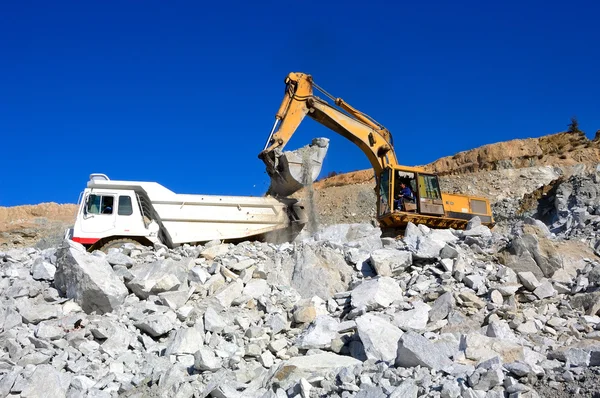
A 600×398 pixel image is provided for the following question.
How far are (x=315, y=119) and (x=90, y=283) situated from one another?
6.93m

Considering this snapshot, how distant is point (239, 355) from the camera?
246 inches

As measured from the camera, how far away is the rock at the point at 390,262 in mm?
8242

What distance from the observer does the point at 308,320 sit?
23.6 ft

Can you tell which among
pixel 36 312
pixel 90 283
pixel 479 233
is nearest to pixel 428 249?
pixel 479 233

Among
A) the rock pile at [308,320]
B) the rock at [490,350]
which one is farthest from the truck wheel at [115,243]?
the rock at [490,350]

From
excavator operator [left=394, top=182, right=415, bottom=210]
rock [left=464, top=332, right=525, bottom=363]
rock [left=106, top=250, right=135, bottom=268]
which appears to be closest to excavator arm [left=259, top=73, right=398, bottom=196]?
excavator operator [left=394, top=182, right=415, bottom=210]

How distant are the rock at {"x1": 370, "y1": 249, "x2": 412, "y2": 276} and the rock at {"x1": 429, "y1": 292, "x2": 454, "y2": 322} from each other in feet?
4.45

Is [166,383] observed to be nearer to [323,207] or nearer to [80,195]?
[80,195]

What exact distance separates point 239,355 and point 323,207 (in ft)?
79.5

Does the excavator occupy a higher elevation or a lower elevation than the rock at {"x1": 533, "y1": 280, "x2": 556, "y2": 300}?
higher

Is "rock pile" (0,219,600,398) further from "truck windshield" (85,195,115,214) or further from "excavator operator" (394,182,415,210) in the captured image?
"excavator operator" (394,182,415,210)

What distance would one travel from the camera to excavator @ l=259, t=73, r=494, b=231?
11820 millimetres

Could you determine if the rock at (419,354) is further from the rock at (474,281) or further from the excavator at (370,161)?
the excavator at (370,161)

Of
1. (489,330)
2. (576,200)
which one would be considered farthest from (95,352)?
(576,200)
